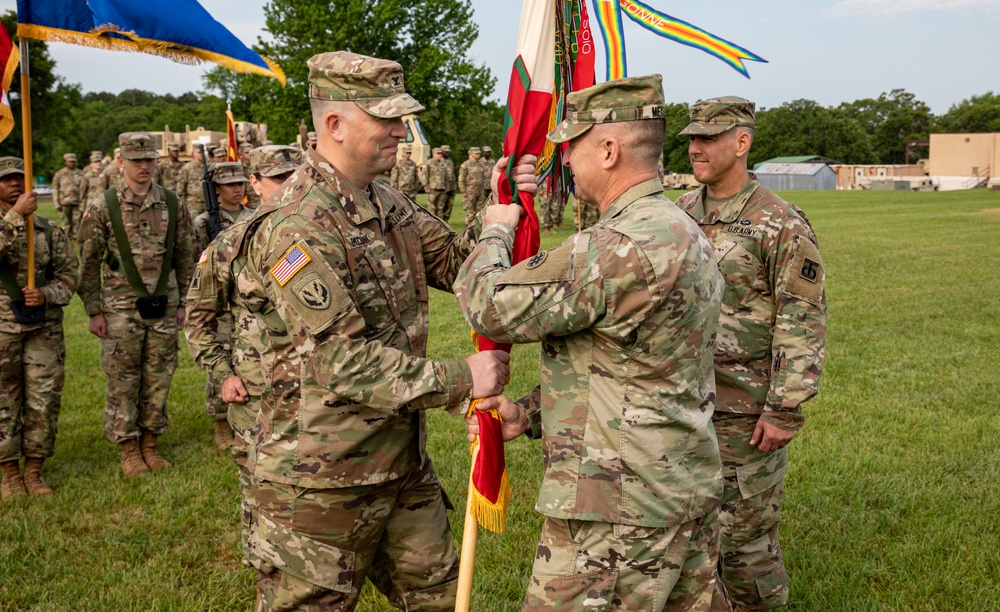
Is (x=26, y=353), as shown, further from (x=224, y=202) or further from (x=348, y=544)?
(x=348, y=544)

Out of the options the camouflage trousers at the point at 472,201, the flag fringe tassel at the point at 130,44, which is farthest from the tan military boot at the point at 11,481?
the camouflage trousers at the point at 472,201

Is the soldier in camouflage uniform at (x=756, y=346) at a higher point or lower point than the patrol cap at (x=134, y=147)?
lower

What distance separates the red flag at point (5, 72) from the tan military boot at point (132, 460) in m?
2.64

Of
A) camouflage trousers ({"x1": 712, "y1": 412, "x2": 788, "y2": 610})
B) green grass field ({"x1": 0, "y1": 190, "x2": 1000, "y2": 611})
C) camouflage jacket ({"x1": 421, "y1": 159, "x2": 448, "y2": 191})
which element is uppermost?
camouflage jacket ({"x1": 421, "y1": 159, "x2": 448, "y2": 191})

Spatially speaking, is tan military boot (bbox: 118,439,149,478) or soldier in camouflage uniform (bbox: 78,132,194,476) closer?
tan military boot (bbox: 118,439,149,478)

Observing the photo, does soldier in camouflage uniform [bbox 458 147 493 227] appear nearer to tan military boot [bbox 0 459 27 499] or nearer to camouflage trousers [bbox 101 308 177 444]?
camouflage trousers [bbox 101 308 177 444]

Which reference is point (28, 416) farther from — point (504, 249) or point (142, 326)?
point (504, 249)

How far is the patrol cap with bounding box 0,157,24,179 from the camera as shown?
6562 millimetres

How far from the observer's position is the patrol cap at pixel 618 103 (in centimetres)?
278

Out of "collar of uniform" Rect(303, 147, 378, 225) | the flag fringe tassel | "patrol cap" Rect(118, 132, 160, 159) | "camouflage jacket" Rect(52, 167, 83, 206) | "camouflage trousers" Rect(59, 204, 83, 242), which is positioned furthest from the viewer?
"camouflage trousers" Rect(59, 204, 83, 242)

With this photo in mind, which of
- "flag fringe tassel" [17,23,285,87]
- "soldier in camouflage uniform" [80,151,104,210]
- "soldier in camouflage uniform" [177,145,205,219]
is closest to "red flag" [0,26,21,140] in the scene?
"flag fringe tassel" [17,23,285,87]

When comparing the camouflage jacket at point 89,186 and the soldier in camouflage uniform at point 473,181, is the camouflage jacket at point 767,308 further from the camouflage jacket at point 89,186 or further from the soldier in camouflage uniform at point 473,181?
the camouflage jacket at point 89,186

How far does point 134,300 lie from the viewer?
7.24 meters

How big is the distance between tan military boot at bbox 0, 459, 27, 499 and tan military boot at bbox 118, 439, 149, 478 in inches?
29.4
